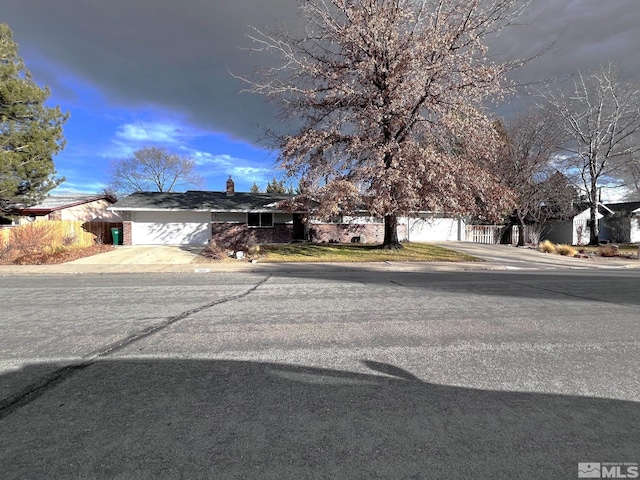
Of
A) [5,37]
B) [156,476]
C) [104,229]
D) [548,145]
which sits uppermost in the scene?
[5,37]

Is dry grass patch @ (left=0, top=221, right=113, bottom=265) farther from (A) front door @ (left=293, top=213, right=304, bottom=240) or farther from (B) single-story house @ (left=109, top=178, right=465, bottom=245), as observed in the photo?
(A) front door @ (left=293, top=213, right=304, bottom=240)

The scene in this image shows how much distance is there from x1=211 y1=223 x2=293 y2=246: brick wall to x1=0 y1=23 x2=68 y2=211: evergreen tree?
9635mm

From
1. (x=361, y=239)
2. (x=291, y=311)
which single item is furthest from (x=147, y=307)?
(x=361, y=239)

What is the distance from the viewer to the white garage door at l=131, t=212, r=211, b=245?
24312 mm

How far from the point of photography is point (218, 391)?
11.5ft

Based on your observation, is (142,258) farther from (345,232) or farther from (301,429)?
(301,429)

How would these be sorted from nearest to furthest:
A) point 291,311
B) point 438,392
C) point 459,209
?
1. point 438,392
2. point 291,311
3. point 459,209

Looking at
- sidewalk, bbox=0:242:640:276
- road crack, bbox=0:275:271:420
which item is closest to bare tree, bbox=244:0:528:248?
sidewalk, bbox=0:242:640:276

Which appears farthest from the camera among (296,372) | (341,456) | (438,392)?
(296,372)

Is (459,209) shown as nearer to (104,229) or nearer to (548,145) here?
(548,145)

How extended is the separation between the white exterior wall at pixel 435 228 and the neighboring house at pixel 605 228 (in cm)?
1273

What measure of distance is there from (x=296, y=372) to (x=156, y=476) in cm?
182

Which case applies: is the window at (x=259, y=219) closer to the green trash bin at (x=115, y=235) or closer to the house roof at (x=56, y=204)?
the green trash bin at (x=115, y=235)

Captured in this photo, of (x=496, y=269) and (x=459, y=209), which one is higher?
(x=459, y=209)
